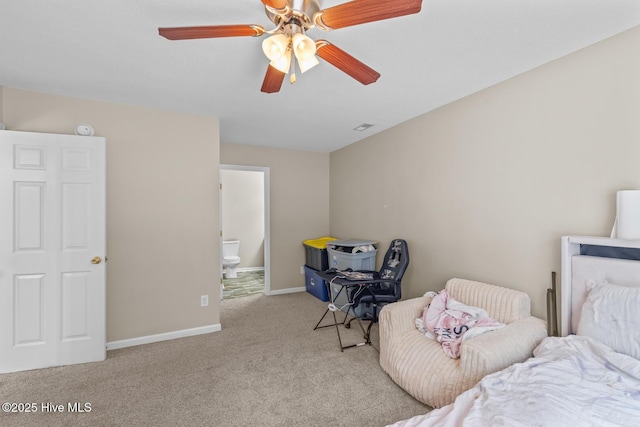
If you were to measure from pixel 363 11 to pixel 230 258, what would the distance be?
5.62 m

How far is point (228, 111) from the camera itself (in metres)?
3.24

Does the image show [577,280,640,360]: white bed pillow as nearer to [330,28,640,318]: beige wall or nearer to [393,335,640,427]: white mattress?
[393,335,640,427]: white mattress

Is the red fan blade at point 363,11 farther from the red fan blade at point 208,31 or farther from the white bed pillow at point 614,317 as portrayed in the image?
the white bed pillow at point 614,317

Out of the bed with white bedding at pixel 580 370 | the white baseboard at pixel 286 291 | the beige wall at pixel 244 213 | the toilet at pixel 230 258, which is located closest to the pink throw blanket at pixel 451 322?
the bed with white bedding at pixel 580 370

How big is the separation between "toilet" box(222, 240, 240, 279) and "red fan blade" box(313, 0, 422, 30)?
5411 millimetres

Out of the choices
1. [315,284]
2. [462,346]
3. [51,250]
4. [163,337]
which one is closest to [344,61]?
[462,346]

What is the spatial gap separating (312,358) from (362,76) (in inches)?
93.9

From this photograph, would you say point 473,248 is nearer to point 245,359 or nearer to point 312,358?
point 312,358

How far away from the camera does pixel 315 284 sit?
15.7ft

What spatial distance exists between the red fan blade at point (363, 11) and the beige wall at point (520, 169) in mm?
1634

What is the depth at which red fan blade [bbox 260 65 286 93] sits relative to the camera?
1.74 m

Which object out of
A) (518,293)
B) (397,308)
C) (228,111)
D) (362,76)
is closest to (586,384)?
(518,293)

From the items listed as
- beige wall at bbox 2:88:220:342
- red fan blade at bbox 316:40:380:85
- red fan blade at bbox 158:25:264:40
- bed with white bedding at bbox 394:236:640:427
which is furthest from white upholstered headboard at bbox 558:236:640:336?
beige wall at bbox 2:88:220:342

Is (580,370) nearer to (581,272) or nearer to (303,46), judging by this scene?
(581,272)
